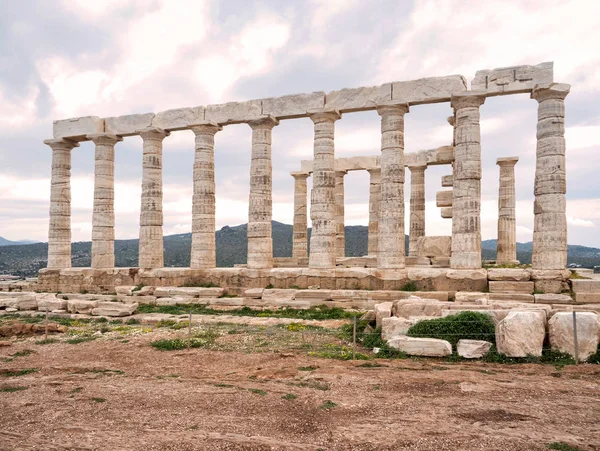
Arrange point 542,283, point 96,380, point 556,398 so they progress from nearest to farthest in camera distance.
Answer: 1. point 556,398
2. point 96,380
3. point 542,283

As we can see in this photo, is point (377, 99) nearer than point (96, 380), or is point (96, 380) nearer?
point (96, 380)

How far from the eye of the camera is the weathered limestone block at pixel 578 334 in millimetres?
10195

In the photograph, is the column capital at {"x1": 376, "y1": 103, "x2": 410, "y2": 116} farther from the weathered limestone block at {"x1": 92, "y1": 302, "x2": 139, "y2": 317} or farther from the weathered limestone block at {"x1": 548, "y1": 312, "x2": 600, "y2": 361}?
the weathered limestone block at {"x1": 92, "y1": 302, "x2": 139, "y2": 317}

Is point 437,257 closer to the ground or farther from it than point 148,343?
farther from it

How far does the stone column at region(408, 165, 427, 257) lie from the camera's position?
2916 cm

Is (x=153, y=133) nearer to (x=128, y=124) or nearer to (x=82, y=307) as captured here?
(x=128, y=124)

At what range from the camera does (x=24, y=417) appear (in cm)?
724

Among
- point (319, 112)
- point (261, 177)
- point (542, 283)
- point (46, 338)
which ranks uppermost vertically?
point (319, 112)

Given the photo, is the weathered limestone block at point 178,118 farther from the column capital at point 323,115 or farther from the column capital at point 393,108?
the column capital at point 393,108

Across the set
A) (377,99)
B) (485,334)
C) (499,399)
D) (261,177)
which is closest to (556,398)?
(499,399)

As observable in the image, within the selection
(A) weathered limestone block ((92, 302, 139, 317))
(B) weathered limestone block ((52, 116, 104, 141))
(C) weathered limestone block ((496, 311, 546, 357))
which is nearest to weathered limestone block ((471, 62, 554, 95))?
(C) weathered limestone block ((496, 311, 546, 357))

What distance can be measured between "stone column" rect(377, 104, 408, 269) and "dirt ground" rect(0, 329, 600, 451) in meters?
9.89

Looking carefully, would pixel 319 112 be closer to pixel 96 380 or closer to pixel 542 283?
pixel 542 283

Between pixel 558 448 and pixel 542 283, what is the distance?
1349 cm
